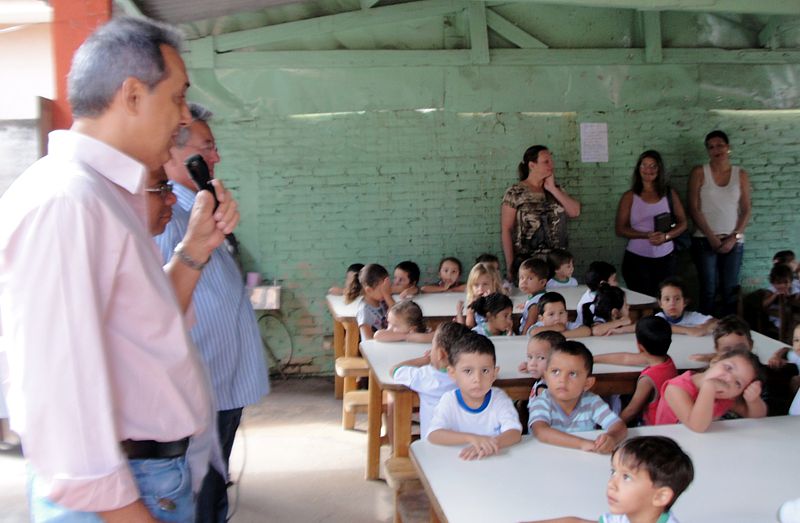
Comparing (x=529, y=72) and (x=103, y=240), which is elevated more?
(x=529, y=72)

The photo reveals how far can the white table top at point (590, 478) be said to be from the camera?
5.90 feet

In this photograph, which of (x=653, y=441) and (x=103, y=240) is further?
(x=653, y=441)

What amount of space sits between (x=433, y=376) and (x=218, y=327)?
1042 mm

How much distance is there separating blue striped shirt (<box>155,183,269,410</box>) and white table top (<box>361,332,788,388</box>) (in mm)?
819

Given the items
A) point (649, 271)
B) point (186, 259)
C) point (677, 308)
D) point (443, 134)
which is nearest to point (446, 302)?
point (677, 308)

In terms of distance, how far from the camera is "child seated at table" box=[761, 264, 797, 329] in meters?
5.96

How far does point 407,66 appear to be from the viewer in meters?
6.20

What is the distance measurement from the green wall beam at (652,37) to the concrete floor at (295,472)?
390cm

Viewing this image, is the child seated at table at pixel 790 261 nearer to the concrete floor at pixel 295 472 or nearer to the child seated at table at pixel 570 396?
the concrete floor at pixel 295 472

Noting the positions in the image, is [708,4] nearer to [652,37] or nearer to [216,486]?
[652,37]

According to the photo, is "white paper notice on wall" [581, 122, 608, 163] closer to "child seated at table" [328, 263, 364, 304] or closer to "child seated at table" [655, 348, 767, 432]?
"child seated at table" [328, 263, 364, 304]

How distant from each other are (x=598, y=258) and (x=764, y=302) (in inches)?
53.9

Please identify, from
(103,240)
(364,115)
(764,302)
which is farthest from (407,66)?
(103,240)

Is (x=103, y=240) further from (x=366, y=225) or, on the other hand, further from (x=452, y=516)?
(x=366, y=225)
